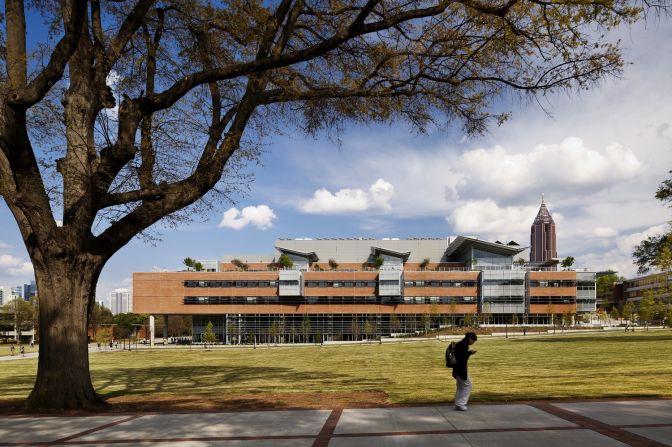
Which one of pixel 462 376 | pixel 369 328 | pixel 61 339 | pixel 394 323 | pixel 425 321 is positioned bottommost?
pixel 394 323

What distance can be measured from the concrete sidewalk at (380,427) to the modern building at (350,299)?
81.4 metres

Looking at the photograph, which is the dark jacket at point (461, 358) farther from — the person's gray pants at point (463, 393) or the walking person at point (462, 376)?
the person's gray pants at point (463, 393)

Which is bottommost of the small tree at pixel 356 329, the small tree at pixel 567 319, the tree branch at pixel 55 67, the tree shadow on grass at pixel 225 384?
the small tree at pixel 356 329

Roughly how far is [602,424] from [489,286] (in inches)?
3547

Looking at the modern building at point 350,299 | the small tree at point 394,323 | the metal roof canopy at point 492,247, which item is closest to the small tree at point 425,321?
the modern building at point 350,299

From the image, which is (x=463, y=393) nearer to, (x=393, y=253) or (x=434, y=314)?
(x=434, y=314)

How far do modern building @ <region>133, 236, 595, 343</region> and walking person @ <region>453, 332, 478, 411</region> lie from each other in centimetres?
8150

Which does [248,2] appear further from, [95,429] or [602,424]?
[602,424]

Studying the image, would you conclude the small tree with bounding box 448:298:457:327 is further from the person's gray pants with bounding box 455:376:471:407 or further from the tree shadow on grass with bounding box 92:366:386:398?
the person's gray pants with bounding box 455:376:471:407

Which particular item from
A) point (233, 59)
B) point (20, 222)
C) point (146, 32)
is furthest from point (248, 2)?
point (20, 222)

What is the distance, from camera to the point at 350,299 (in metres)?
94.3

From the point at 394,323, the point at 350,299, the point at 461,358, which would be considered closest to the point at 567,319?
the point at 394,323

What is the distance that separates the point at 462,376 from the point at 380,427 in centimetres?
232

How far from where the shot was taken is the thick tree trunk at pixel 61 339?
11.8 meters
